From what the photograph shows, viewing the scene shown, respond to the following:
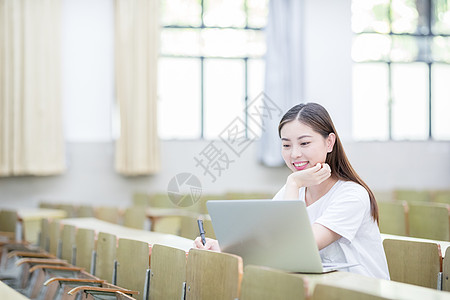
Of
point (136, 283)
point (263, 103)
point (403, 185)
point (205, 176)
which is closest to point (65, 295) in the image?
point (136, 283)

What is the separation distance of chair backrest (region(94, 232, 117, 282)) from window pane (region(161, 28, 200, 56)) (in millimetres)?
5173

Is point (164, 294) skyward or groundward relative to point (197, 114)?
groundward

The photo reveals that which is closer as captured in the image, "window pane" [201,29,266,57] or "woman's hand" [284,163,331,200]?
"woman's hand" [284,163,331,200]

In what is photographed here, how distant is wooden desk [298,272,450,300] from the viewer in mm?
1926

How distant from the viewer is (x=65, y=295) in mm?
3359

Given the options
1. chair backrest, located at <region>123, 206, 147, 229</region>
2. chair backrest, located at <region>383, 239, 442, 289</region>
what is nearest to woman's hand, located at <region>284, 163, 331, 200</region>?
chair backrest, located at <region>383, 239, 442, 289</region>

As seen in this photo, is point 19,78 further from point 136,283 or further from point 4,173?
point 136,283

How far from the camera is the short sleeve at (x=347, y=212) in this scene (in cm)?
240

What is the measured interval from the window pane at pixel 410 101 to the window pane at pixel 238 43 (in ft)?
6.78

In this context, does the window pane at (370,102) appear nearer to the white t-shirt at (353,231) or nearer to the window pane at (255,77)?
the window pane at (255,77)

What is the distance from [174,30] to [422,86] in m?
3.78

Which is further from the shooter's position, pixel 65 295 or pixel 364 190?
pixel 65 295

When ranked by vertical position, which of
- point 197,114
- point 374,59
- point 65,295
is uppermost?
point 374,59

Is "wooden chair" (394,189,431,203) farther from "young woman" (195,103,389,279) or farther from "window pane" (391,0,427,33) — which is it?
"young woman" (195,103,389,279)
